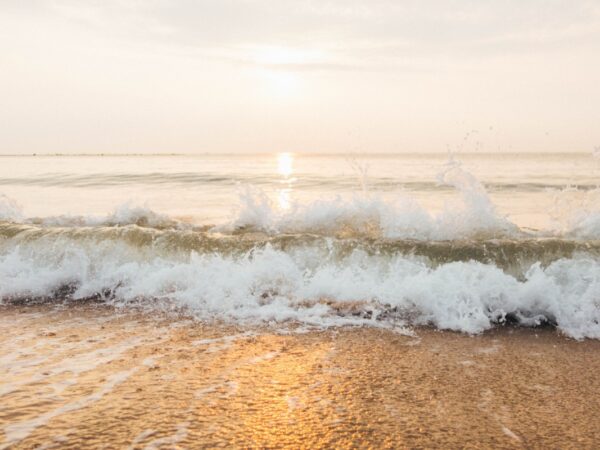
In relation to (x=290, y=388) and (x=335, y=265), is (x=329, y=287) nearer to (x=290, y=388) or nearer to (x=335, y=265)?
(x=335, y=265)

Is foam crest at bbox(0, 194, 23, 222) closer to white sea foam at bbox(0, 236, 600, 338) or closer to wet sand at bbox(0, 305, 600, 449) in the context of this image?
white sea foam at bbox(0, 236, 600, 338)

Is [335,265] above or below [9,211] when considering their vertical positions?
below

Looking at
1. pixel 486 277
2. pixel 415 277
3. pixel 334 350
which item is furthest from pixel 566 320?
pixel 334 350

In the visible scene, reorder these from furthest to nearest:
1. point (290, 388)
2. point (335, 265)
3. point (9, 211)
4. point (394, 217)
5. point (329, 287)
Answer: point (9, 211)
point (394, 217)
point (335, 265)
point (329, 287)
point (290, 388)

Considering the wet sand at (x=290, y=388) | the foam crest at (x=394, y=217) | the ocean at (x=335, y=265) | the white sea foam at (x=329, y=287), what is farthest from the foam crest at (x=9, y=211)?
the wet sand at (x=290, y=388)

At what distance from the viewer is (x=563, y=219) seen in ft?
25.5

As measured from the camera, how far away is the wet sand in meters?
2.59

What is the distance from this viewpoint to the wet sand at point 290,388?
259 cm

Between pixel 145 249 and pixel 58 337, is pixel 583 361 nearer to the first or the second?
pixel 58 337

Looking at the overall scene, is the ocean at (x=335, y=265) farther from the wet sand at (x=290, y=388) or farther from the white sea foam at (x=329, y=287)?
the wet sand at (x=290, y=388)

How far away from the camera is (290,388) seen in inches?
127

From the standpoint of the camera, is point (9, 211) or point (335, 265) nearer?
point (335, 265)

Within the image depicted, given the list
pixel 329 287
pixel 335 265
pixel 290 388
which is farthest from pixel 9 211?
pixel 290 388

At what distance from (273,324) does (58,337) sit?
191 centimetres
